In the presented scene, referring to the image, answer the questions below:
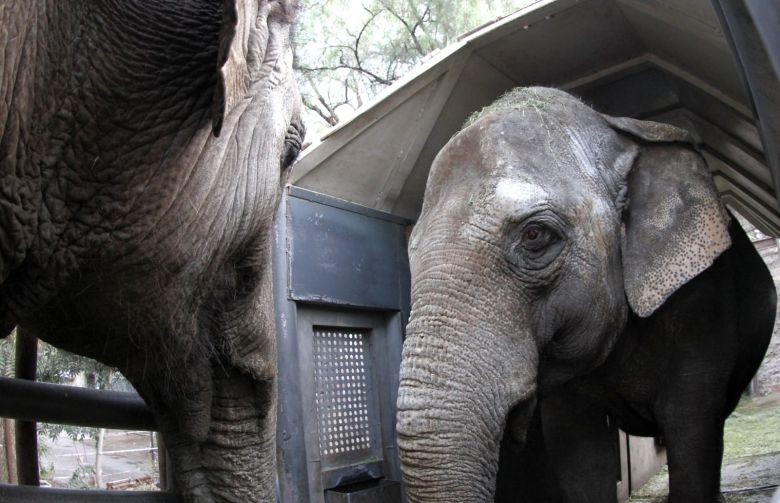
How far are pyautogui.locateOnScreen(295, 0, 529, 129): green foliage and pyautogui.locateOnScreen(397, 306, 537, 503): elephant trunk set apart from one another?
9.88m

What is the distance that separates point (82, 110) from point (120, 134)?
87 millimetres

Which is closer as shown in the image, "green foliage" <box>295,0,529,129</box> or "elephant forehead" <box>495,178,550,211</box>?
"elephant forehead" <box>495,178,550,211</box>

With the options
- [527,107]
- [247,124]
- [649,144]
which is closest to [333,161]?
[527,107]

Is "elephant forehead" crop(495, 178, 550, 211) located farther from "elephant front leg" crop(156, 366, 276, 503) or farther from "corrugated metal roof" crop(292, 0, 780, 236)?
"elephant front leg" crop(156, 366, 276, 503)

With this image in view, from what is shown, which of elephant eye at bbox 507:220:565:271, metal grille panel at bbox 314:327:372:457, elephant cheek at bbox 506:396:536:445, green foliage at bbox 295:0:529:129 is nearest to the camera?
elephant cheek at bbox 506:396:536:445

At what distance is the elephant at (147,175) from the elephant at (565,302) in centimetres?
87

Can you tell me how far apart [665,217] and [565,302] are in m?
0.60

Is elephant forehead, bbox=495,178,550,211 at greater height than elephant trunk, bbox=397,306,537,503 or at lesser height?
greater

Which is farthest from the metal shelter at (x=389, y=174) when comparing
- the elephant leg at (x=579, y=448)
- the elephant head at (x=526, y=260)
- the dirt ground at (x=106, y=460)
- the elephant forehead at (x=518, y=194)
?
the dirt ground at (x=106, y=460)

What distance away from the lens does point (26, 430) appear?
2.92 metres

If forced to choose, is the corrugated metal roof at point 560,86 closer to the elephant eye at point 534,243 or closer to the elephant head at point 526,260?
the elephant head at point 526,260

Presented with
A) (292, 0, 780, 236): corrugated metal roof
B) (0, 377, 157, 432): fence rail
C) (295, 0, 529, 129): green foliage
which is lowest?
(0, 377, 157, 432): fence rail

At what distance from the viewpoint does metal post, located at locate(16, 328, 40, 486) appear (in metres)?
2.82

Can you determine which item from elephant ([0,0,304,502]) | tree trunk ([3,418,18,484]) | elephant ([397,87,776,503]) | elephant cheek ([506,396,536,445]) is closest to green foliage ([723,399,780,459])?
elephant ([397,87,776,503])
